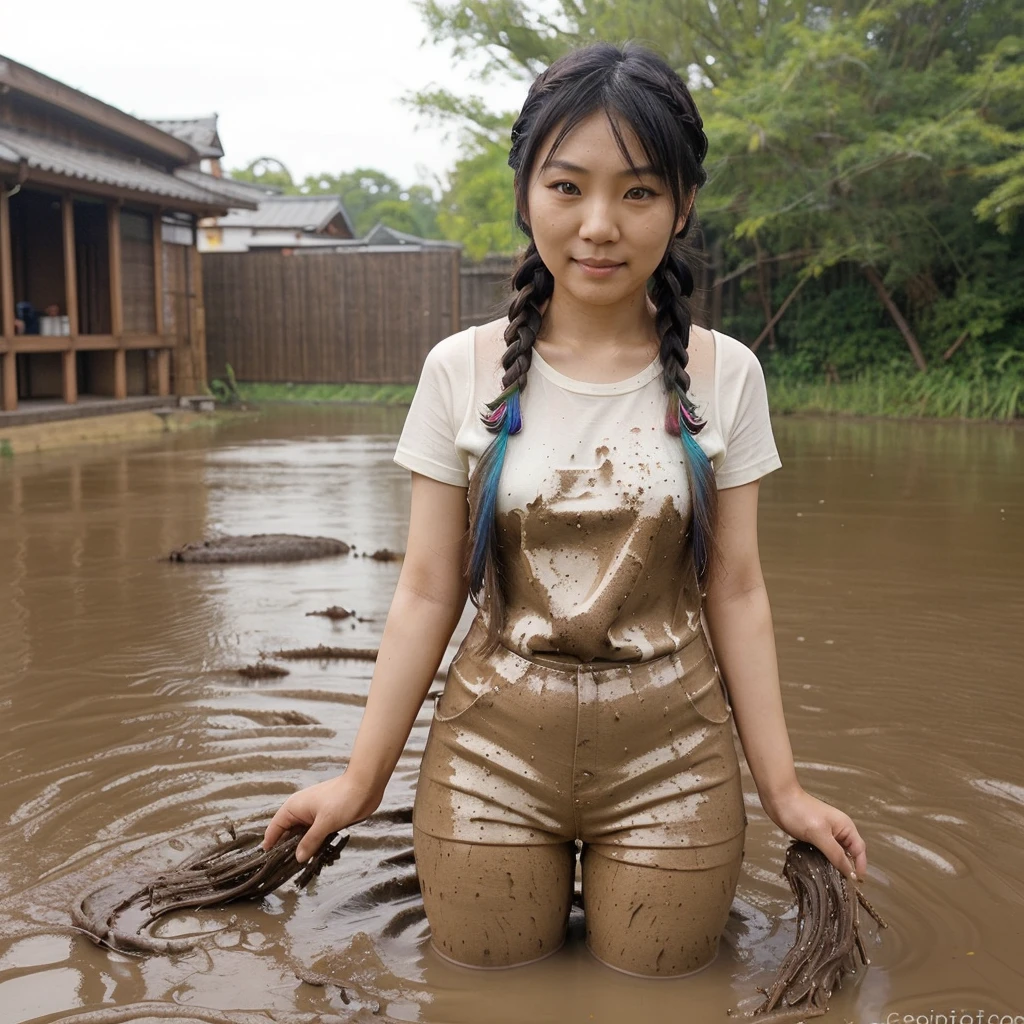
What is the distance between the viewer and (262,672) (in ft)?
13.2

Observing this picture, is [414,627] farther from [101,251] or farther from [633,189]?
[101,251]

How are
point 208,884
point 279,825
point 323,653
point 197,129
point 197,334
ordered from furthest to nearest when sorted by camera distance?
point 197,129, point 197,334, point 323,653, point 208,884, point 279,825

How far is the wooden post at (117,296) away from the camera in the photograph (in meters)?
13.6

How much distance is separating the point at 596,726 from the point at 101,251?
1421cm

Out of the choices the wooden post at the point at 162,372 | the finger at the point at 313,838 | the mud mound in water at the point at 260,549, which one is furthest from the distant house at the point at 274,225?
the finger at the point at 313,838

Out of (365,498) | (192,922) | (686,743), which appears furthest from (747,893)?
(365,498)

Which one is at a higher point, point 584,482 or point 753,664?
point 584,482

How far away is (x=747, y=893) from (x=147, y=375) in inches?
550

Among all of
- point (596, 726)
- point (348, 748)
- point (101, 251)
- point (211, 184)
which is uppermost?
point (211, 184)

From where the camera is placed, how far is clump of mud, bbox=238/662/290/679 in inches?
159

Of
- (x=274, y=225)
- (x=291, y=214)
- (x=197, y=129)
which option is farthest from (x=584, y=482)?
(x=291, y=214)

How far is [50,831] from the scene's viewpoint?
2.82 m

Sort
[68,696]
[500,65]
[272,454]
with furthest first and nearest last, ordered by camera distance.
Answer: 1. [500,65]
2. [272,454]
3. [68,696]

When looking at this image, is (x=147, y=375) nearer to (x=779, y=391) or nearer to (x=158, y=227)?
(x=158, y=227)
